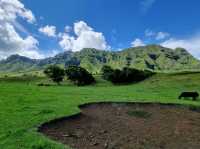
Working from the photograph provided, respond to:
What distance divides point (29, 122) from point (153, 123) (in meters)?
10.6

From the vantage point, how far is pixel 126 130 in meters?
17.0

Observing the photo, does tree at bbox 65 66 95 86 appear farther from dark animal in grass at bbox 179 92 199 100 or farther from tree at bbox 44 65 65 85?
dark animal in grass at bbox 179 92 199 100

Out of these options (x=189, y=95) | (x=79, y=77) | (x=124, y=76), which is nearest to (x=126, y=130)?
(x=189, y=95)

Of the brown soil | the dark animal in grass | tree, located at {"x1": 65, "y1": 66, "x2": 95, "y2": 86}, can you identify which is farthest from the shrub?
the brown soil

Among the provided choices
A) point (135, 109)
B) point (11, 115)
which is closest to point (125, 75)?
point (135, 109)

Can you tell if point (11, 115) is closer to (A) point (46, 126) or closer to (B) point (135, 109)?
(A) point (46, 126)

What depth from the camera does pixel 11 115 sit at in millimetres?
18062

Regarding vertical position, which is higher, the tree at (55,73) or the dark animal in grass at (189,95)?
the tree at (55,73)

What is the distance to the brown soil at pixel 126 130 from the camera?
14.1 meters

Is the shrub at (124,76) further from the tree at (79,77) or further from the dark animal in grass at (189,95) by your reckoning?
the dark animal in grass at (189,95)

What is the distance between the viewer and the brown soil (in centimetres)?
1407

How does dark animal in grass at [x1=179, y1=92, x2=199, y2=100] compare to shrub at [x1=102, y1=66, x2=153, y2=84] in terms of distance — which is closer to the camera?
dark animal in grass at [x1=179, y1=92, x2=199, y2=100]

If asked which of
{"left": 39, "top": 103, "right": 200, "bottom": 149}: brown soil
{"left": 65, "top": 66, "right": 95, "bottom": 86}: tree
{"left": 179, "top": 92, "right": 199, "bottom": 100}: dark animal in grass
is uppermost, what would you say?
{"left": 65, "top": 66, "right": 95, "bottom": 86}: tree

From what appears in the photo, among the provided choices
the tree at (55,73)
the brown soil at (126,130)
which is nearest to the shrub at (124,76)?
the tree at (55,73)
